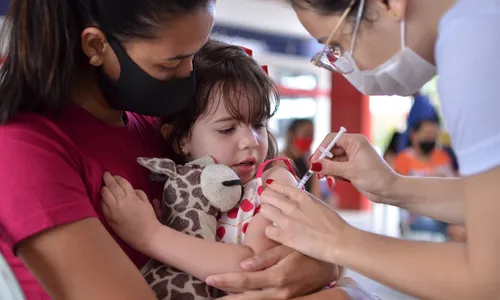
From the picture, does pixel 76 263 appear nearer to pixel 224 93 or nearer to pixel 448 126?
pixel 224 93

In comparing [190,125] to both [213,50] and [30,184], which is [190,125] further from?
[30,184]

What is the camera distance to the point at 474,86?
1061 mm

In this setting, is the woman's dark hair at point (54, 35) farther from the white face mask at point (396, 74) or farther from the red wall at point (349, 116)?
the red wall at point (349, 116)

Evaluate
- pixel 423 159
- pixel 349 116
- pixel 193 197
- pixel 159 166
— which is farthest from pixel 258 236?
pixel 349 116

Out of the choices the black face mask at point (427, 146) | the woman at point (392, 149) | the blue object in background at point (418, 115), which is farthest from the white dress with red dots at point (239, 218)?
the woman at point (392, 149)

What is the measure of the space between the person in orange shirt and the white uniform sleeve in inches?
182

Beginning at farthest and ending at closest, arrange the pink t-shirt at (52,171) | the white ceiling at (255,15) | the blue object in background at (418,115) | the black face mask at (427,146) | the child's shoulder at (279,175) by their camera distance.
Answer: the white ceiling at (255,15)
the blue object in background at (418,115)
the black face mask at (427,146)
the child's shoulder at (279,175)
the pink t-shirt at (52,171)

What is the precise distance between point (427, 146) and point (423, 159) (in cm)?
13

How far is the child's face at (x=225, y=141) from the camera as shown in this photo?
1640 millimetres

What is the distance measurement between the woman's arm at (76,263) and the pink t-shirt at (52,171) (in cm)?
3

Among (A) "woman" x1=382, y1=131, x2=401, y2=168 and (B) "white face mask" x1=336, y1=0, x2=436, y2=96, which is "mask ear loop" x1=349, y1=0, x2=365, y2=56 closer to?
(B) "white face mask" x1=336, y1=0, x2=436, y2=96

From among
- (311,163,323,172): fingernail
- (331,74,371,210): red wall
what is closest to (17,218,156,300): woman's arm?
(311,163,323,172): fingernail

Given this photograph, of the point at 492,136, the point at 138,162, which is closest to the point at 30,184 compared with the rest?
the point at 138,162

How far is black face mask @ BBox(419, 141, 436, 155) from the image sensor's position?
226 inches
